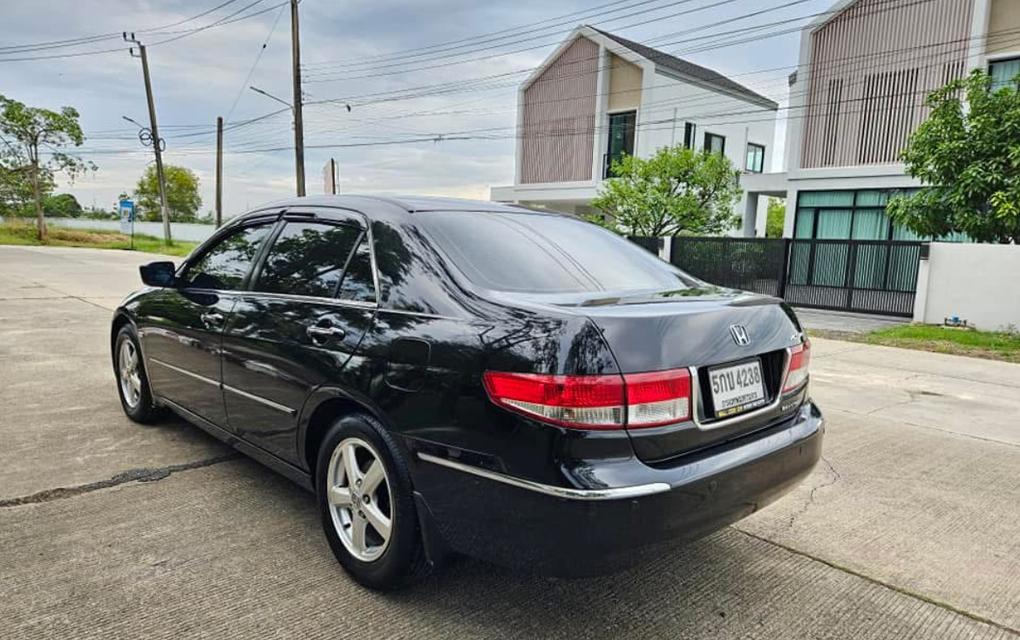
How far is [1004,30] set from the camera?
17.0 m

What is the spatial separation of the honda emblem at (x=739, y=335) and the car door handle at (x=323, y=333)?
1.48 metres

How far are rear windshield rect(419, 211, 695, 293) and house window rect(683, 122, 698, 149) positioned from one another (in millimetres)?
24967

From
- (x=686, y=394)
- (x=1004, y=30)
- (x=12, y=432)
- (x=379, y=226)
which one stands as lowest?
(x=12, y=432)

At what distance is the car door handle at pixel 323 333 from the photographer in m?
2.69

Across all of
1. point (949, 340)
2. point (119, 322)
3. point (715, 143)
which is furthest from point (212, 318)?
point (715, 143)

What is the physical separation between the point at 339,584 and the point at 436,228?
1.48 meters

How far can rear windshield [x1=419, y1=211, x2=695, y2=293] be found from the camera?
8.68 ft

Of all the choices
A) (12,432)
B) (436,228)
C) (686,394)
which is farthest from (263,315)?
(12,432)

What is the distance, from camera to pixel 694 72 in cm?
2908

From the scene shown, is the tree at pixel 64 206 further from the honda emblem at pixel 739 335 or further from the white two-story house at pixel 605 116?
the honda emblem at pixel 739 335

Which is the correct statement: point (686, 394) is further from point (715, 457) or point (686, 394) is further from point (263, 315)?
point (263, 315)

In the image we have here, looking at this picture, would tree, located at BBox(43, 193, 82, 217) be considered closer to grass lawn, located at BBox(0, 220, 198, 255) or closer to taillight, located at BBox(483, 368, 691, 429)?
grass lawn, located at BBox(0, 220, 198, 255)

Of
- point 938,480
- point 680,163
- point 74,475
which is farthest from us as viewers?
point 680,163

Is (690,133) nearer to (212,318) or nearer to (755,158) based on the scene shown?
(755,158)
